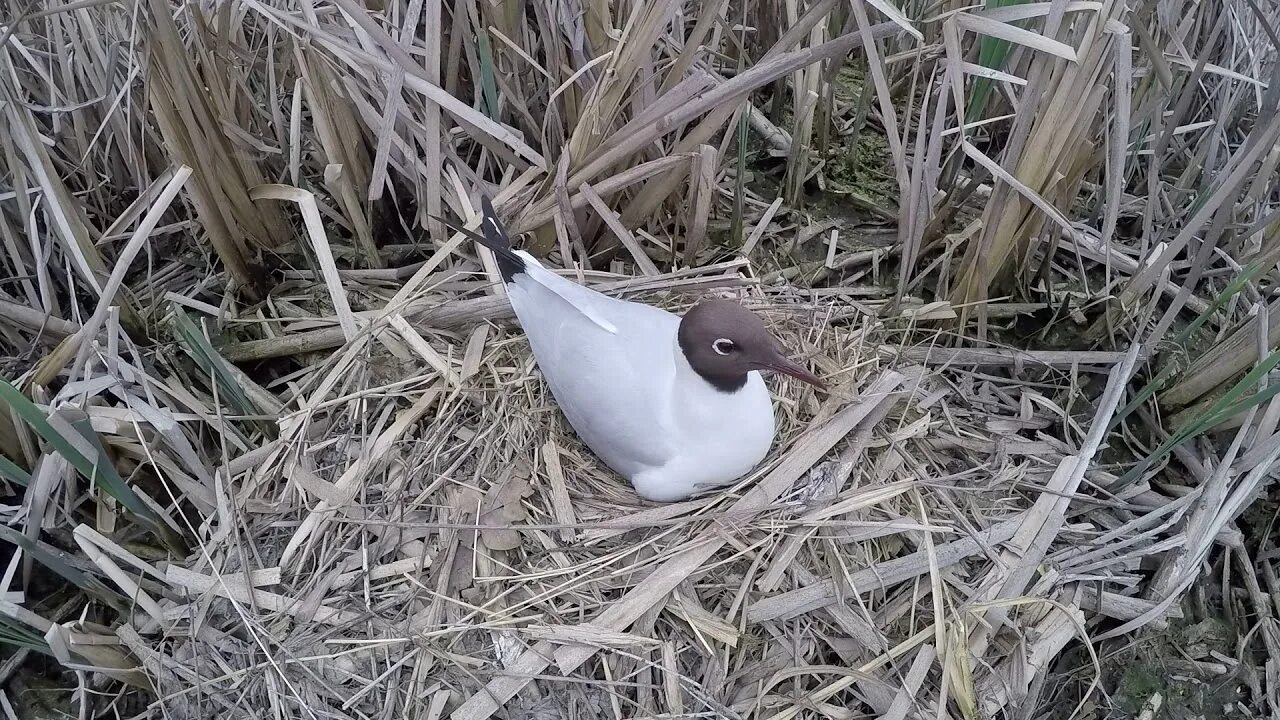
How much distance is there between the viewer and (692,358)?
5.61ft

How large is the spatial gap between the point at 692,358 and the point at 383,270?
0.86m

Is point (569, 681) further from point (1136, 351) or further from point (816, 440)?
point (1136, 351)

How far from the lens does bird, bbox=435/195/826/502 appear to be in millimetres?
1656

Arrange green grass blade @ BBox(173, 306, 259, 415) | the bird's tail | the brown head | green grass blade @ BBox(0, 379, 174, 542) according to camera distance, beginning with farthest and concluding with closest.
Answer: the bird's tail
green grass blade @ BBox(173, 306, 259, 415)
the brown head
green grass blade @ BBox(0, 379, 174, 542)

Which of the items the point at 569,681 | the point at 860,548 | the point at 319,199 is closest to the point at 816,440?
the point at 860,548

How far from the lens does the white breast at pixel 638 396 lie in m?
1.73

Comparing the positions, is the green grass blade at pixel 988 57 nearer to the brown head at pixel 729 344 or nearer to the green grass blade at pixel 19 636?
the brown head at pixel 729 344

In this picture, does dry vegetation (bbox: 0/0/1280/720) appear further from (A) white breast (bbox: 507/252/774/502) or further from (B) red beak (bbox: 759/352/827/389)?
(B) red beak (bbox: 759/352/827/389)

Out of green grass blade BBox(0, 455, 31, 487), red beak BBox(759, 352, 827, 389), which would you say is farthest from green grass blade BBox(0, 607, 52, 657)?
red beak BBox(759, 352, 827, 389)

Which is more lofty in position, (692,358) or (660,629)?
(692,358)

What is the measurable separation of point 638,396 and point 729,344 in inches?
10.0

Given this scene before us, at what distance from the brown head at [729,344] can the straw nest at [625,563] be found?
10.7 inches

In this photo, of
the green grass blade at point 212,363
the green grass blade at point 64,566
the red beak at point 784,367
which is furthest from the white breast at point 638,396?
the green grass blade at point 64,566

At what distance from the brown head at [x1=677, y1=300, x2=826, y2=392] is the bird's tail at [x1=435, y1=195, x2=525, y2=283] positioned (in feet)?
1.47
